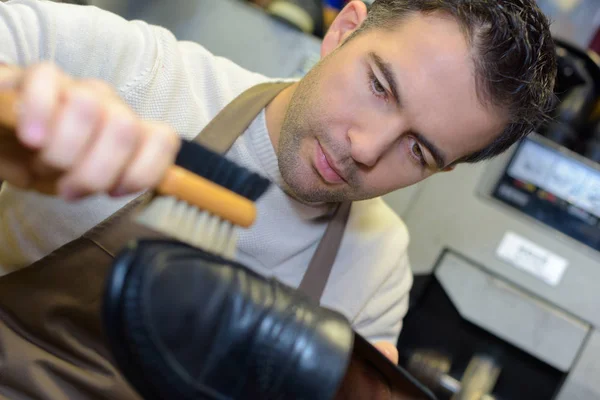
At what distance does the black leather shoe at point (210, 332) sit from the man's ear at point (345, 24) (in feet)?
1.64

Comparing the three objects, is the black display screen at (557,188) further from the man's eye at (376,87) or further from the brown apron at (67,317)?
the brown apron at (67,317)

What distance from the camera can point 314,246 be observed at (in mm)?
922

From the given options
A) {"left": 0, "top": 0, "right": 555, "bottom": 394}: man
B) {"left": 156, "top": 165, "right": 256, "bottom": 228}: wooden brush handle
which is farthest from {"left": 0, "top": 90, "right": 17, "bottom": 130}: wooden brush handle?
{"left": 0, "top": 0, "right": 555, "bottom": 394}: man

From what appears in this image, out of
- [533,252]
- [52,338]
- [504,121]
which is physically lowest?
[52,338]

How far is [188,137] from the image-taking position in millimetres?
786

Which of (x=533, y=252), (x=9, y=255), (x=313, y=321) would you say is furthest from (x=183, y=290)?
(x=533, y=252)

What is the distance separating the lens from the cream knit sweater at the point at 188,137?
0.71m

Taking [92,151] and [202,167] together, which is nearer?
[92,151]

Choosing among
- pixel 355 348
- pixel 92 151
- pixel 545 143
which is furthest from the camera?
pixel 545 143

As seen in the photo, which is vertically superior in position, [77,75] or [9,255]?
[77,75]

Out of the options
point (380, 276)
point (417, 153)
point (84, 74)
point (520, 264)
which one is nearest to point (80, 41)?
point (84, 74)

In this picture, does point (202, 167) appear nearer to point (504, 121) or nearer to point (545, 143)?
point (504, 121)

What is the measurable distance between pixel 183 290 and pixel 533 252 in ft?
3.19

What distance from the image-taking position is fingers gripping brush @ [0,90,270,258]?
40 centimetres
